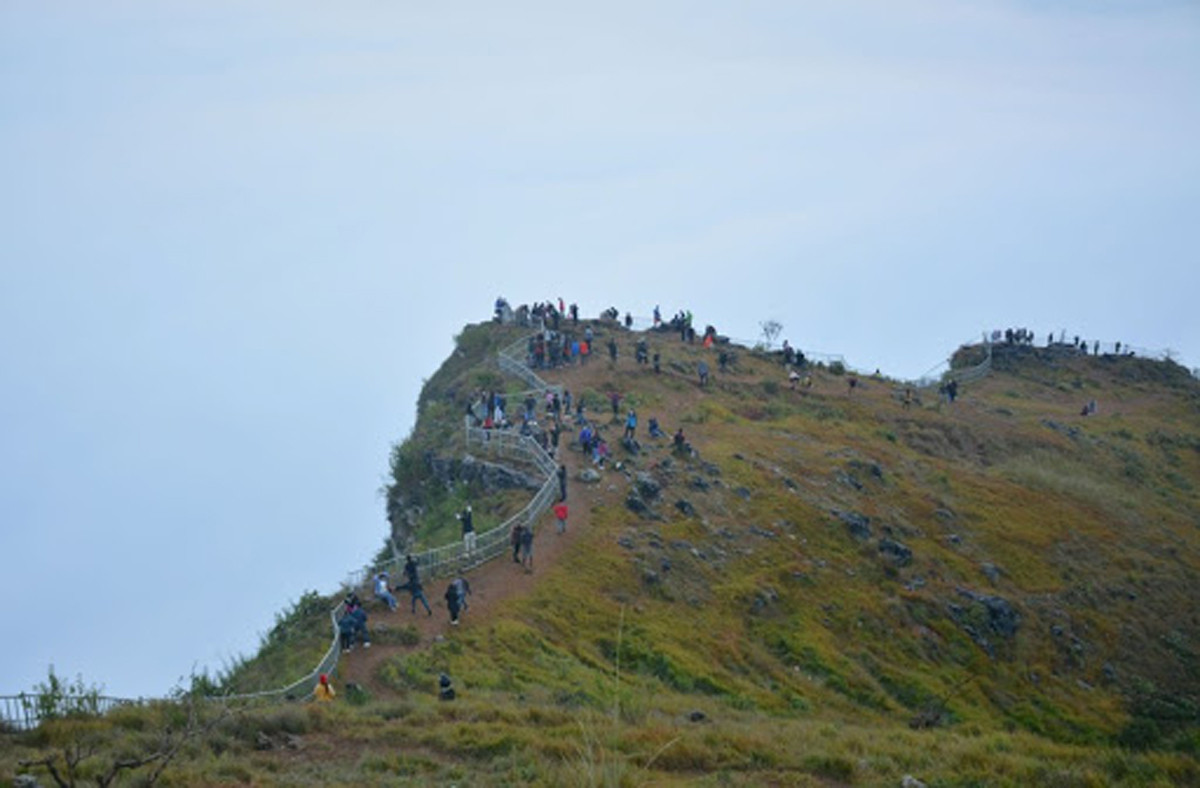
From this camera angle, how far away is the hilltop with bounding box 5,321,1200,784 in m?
21.0

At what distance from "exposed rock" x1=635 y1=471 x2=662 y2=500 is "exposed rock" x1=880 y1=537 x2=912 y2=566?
337 inches

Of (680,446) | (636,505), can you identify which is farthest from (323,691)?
(680,446)

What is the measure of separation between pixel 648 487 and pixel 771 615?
24.7 feet

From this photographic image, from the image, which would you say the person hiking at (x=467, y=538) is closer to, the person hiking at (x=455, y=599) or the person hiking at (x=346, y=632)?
the person hiking at (x=455, y=599)

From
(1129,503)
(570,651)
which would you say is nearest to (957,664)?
(570,651)

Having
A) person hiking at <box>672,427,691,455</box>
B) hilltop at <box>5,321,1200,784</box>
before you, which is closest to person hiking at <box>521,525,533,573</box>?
hilltop at <box>5,321,1200,784</box>

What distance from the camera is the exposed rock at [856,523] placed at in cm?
4103

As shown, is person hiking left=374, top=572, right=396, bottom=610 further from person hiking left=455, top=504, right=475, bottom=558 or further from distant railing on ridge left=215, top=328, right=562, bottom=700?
person hiking left=455, top=504, right=475, bottom=558

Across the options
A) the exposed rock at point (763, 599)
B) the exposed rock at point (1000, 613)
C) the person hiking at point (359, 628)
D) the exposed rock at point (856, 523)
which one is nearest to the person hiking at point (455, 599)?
the person hiking at point (359, 628)

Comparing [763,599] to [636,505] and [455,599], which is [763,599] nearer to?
[636,505]

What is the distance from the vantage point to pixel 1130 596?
4234 centimetres

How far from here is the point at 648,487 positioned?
39.9m

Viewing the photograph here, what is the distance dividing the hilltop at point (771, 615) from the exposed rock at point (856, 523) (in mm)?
134

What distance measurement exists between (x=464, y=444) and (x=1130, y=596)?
26906 millimetres
